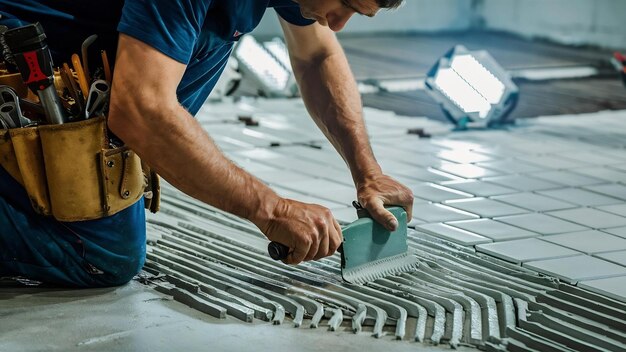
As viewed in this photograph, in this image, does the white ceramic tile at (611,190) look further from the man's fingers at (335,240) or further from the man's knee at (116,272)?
the man's knee at (116,272)

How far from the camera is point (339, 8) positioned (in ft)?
8.38

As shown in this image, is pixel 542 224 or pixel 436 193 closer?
pixel 542 224

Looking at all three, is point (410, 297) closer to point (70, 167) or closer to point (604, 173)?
point (70, 167)

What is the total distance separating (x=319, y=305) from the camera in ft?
8.87

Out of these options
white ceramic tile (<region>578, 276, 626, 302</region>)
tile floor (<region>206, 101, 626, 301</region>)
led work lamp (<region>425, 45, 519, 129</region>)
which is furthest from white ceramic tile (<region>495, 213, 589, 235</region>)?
led work lamp (<region>425, 45, 519, 129</region>)

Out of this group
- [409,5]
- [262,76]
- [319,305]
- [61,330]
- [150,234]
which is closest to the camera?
[61,330]

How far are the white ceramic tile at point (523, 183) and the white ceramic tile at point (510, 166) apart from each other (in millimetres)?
109

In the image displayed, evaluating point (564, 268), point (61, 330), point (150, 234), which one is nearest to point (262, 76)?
point (150, 234)

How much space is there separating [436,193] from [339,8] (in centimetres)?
180

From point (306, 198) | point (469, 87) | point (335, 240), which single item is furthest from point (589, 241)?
point (469, 87)

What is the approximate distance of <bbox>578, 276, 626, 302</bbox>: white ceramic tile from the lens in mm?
2938

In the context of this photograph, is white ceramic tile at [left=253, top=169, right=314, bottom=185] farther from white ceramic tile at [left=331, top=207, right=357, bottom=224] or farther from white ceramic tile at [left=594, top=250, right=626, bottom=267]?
white ceramic tile at [left=594, top=250, right=626, bottom=267]

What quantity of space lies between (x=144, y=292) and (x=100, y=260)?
0.15m

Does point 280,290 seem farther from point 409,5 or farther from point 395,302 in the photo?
point 409,5
